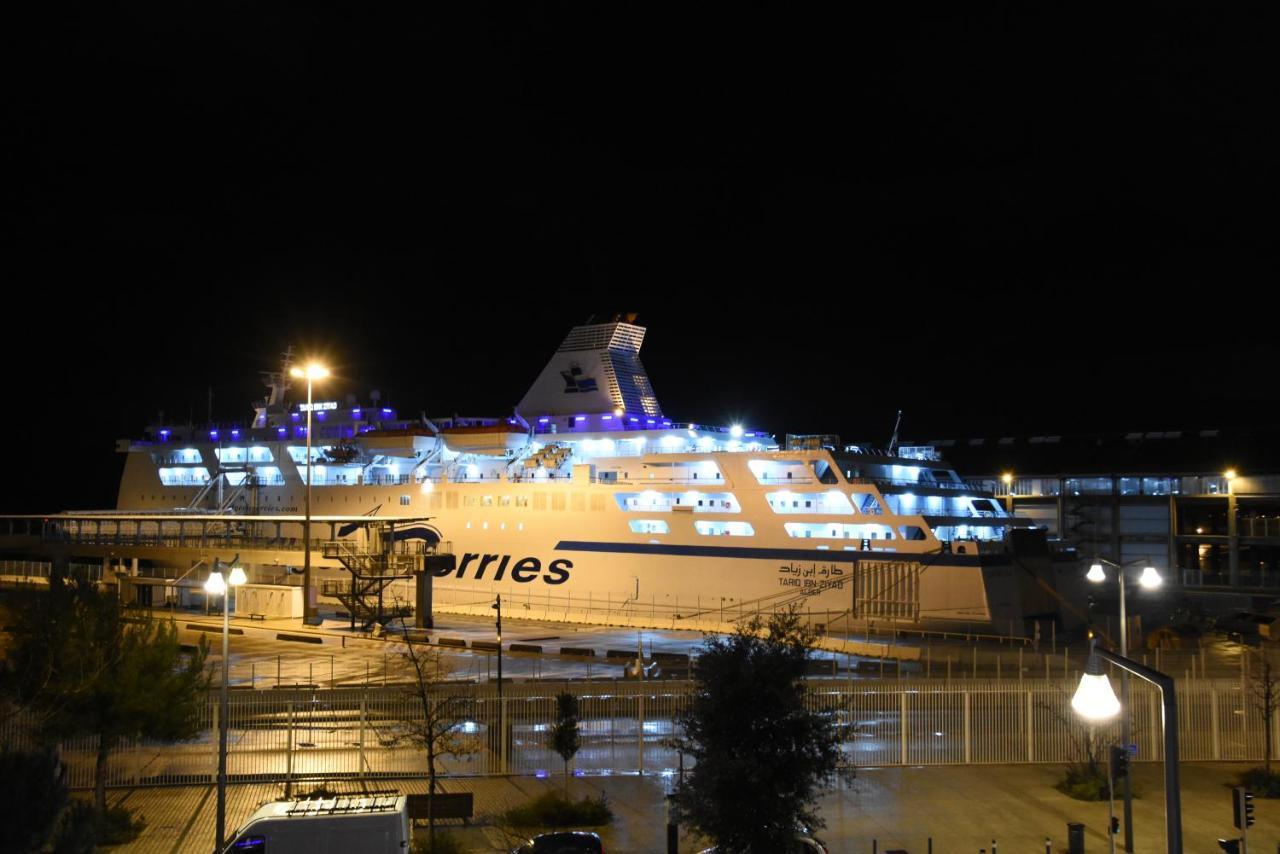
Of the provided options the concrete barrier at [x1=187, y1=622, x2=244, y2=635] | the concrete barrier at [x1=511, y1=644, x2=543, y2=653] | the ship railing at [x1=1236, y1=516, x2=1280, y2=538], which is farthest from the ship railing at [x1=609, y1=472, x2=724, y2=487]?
the ship railing at [x1=1236, y1=516, x2=1280, y2=538]

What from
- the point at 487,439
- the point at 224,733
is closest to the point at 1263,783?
the point at 224,733

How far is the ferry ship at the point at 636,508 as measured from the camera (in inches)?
1124

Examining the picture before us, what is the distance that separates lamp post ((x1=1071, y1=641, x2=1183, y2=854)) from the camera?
5.96 m

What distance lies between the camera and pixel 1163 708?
650cm

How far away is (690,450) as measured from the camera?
1359 inches

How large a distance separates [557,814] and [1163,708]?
26.0 feet

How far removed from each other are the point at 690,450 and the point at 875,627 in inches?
372

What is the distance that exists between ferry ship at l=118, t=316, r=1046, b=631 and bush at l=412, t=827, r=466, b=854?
17928 mm

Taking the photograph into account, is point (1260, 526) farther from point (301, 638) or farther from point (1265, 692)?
point (301, 638)

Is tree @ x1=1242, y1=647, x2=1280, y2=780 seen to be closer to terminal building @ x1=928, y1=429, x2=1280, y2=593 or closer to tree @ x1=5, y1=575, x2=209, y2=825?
tree @ x1=5, y1=575, x2=209, y2=825

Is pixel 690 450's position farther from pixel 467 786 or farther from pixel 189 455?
pixel 189 455

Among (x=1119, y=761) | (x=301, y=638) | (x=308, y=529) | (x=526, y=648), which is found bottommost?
(x=526, y=648)

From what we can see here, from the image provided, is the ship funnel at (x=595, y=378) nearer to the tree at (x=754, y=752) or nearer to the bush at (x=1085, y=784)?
the bush at (x=1085, y=784)

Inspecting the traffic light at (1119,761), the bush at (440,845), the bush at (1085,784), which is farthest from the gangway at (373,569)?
the traffic light at (1119,761)
